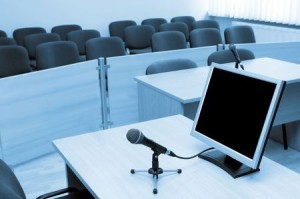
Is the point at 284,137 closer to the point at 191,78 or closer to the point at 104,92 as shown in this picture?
the point at 191,78

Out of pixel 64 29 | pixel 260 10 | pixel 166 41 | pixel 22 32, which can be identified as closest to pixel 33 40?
pixel 22 32

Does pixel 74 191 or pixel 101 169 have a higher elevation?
pixel 101 169

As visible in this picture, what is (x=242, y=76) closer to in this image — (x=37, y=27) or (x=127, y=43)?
(x=127, y=43)

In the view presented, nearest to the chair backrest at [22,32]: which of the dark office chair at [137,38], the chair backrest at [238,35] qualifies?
the dark office chair at [137,38]

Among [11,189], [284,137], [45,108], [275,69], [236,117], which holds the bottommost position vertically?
→ [284,137]

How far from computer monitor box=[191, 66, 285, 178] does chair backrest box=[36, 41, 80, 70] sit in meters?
2.52

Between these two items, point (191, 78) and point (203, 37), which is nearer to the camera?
point (191, 78)

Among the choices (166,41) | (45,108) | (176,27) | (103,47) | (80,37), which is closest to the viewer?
(45,108)

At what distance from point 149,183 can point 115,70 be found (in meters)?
1.96

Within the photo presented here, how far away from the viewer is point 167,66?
3.16 meters

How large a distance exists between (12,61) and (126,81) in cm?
127

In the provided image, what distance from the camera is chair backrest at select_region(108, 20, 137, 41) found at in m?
5.72

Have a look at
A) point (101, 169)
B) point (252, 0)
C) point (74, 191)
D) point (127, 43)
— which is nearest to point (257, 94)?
point (101, 169)

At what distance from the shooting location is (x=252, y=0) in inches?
234
